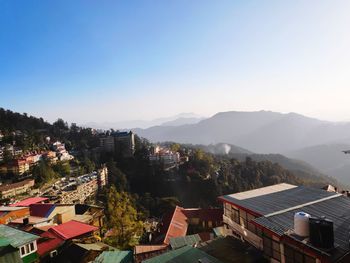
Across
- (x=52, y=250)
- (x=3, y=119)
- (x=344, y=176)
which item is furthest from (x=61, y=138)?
(x=344, y=176)

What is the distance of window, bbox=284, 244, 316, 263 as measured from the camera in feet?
22.4

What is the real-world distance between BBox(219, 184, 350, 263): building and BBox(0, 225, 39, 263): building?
914 cm

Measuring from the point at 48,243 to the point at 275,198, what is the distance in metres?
12.1

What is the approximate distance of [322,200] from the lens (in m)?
9.82

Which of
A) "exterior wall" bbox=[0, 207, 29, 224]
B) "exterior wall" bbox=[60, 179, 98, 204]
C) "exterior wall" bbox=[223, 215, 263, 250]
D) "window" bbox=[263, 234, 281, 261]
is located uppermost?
"window" bbox=[263, 234, 281, 261]

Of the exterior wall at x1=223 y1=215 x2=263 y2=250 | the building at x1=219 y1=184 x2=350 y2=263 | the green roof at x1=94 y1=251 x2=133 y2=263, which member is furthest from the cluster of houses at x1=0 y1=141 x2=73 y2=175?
the building at x1=219 y1=184 x2=350 y2=263

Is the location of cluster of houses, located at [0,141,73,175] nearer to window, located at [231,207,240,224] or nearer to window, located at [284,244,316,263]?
window, located at [231,207,240,224]

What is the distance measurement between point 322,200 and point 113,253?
9.48 meters

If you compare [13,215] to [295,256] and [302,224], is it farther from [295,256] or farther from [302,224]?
[302,224]

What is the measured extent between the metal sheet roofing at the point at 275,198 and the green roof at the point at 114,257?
5516 mm

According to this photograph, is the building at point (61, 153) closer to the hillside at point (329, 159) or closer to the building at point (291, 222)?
the building at point (291, 222)

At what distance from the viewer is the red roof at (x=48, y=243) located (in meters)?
14.6

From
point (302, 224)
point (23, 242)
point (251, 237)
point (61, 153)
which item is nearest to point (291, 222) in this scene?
point (302, 224)

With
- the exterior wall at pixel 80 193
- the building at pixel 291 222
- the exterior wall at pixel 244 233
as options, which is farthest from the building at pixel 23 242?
the exterior wall at pixel 80 193
